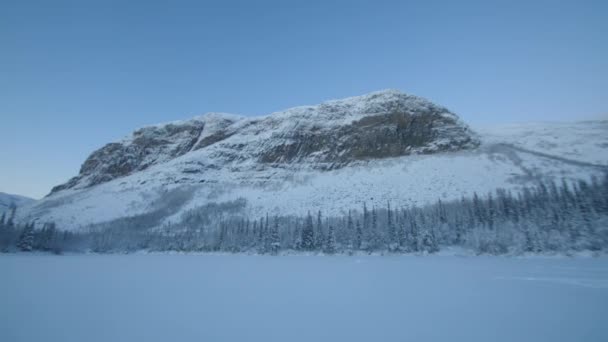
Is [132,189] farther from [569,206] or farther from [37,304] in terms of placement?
[569,206]

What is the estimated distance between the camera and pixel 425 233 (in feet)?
210

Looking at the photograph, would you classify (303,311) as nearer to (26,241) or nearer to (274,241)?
(274,241)

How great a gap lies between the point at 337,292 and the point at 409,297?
469cm

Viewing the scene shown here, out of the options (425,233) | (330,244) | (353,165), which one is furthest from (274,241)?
(353,165)

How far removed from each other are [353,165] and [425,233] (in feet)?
270

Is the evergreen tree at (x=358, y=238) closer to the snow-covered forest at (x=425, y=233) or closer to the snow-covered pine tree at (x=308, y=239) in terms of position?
the snow-covered forest at (x=425, y=233)

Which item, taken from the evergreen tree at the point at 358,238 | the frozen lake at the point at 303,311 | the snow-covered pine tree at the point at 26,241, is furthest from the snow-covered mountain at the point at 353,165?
the frozen lake at the point at 303,311

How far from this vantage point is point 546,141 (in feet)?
418

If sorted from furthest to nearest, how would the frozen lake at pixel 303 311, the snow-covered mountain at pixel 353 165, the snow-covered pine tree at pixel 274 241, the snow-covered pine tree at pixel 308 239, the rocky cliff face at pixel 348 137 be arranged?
the rocky cliff face at pixel 348 137, the snow-covered mountain at pixel 353 165, the snow-covered pine tree at pixel 274 241, the snow-covered pine tree at pixel 308 239, the frozen lake at pixel 303 311

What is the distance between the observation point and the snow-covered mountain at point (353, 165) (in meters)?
103

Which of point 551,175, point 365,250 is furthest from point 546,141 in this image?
point 365,250

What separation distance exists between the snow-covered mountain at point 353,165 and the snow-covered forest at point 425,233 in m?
15.9

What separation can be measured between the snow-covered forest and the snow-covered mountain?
625 inches

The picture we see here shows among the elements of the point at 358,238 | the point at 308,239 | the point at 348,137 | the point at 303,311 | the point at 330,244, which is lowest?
the point at 330,244
